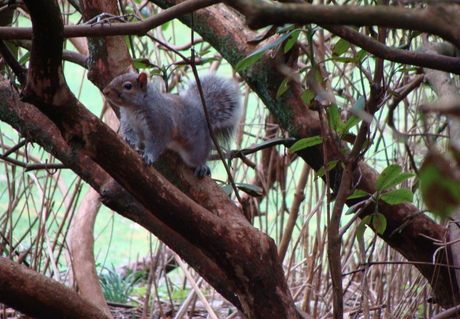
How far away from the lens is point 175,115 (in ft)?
5.33

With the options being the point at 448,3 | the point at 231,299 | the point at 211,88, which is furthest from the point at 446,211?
the point at 211,88

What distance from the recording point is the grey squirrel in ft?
4.66

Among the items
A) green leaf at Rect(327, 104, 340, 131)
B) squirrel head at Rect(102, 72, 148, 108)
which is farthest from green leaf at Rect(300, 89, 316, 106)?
squirrel head at Rect(102, 72, 148, 108)

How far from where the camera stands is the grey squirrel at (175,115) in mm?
1422

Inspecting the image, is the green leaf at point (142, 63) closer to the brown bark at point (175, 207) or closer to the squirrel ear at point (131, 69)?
the squirrel ear at point (131, 69)

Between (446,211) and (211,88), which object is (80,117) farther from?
(211,88)

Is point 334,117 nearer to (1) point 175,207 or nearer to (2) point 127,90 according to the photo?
(1) point 175,207

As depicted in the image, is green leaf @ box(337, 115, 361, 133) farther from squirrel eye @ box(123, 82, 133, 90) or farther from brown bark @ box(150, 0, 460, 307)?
squirrel eye @ box(123, 82, 133, 90)

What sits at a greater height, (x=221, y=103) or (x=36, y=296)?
(x=221, y=103)

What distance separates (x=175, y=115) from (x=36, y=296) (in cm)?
70

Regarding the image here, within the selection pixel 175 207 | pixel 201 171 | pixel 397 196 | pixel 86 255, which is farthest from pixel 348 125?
pixel 86 255

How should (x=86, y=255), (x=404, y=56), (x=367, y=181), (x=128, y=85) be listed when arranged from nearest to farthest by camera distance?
1. (x=404, y=56)
2. (x=367, y=181)
3. (x=128, y=85)
4. (x=86, y=255)

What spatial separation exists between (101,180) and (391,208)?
2.30ft

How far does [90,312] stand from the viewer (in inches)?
46.7
